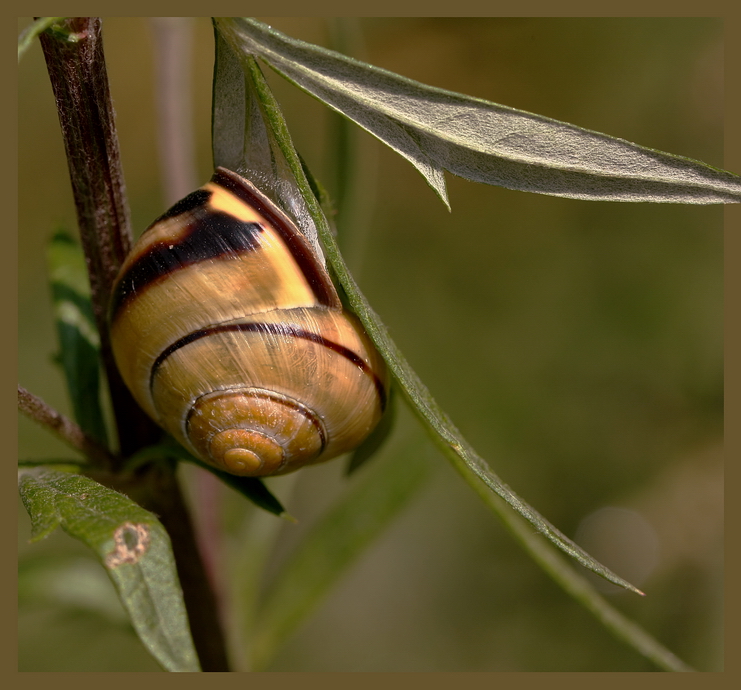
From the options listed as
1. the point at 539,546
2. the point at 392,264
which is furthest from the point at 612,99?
the point at 539,546

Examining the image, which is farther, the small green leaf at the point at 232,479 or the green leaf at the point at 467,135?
the small green leaf at the point at 232,479

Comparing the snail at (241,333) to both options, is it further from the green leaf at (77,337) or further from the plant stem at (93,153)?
the green leaf at (77,337)

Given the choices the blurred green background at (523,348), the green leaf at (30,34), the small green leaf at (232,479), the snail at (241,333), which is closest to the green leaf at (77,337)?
the small green leaf at (232,479)

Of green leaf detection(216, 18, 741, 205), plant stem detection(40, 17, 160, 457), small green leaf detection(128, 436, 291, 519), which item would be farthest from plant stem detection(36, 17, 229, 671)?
green leaf detection(216, 18, 741, 205)

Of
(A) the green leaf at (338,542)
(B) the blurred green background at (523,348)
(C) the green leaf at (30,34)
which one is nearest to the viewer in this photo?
(C) the green leaf at (30,34)

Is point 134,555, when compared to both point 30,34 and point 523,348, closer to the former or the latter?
point 30,34

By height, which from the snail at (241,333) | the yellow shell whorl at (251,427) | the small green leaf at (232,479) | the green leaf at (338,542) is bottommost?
the green leaf at (338,542)

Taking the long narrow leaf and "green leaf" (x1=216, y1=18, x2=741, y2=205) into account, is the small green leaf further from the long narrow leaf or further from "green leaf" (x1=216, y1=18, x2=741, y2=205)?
"green leaf" (x1=216, y1=18, x2=741, y2=205)
